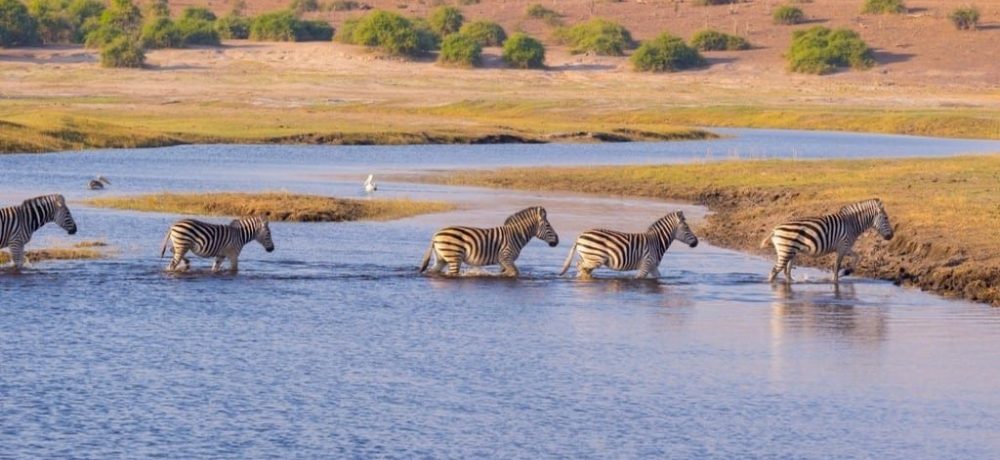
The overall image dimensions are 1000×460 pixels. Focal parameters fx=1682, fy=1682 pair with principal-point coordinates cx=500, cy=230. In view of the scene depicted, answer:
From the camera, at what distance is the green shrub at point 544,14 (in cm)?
9903

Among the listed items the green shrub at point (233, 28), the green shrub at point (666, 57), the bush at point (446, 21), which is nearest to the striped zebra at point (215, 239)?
the green shrub at point (666, 57)

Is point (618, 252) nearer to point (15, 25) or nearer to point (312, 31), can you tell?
point (15, 25)

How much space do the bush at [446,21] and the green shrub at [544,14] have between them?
18.7 feet

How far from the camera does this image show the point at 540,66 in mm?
82938

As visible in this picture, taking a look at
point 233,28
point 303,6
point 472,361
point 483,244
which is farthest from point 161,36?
point 472,361

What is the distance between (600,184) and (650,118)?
29681 millimetres

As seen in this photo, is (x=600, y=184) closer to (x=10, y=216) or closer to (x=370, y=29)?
(x=10, y=216)

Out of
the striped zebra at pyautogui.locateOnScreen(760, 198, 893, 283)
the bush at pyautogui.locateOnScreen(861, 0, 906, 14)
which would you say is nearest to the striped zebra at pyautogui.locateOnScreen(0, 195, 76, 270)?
the striped zebra at pyautogui.locateOnScreen(760, 198, 893, 283)

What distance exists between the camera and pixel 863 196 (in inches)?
1178

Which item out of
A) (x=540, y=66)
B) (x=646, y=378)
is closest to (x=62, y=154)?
(x=646, y=378)

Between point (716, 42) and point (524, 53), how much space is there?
445 inches

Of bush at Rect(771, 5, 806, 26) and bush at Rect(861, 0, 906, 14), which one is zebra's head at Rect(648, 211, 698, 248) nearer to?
bush at Rect(771, 5, 806, 26)

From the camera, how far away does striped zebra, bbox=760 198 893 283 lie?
21.3 m

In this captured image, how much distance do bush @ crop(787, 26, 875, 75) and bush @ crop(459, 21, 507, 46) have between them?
1568cm
